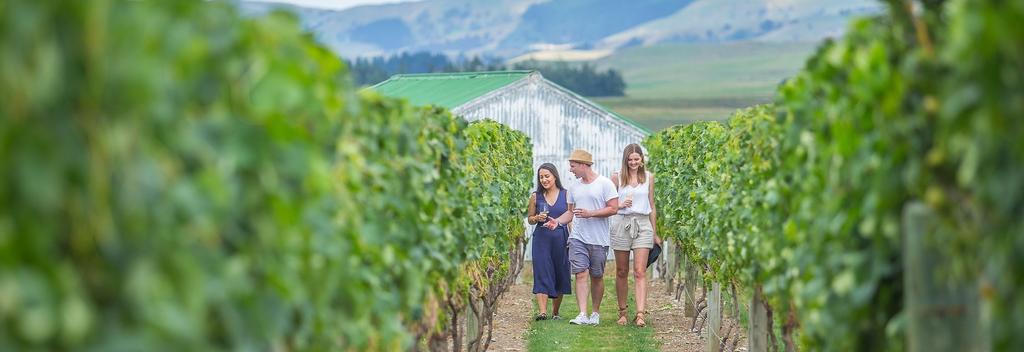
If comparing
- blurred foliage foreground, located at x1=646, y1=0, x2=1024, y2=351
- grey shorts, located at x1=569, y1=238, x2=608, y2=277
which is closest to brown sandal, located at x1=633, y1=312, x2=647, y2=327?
grey shorts, located at x1=569, y1=238, x2=608, y2=277

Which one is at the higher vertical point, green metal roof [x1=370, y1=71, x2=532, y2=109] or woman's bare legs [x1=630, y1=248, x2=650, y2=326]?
green metal roof [x1=370, y1=71, x2=532, y2=109]

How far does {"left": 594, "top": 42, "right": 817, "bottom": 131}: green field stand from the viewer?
9100 centimetres

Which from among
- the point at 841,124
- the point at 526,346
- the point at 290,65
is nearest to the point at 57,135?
the point at 290,65

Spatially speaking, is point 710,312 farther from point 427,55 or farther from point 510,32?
point 510,32

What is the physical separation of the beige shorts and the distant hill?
4382 inches

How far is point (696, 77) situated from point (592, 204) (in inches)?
3768

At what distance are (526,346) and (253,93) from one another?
925 centimetres

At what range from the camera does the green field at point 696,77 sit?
3583 inches

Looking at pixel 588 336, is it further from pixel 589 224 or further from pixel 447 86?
pixel 447 86

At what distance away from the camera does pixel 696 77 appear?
10675 cm

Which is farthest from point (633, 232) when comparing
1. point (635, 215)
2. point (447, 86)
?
point (447, 86)

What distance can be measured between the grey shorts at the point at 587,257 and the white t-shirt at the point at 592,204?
0.20ft

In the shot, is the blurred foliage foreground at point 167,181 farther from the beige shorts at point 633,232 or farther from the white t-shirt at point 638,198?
the beige shorts at point 633,232

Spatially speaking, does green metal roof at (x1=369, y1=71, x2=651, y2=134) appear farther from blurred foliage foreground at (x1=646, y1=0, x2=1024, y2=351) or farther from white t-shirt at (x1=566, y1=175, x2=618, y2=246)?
Result: blurred foliage foreground at (x1=646, y1=0, x2=1024, y2=351)
